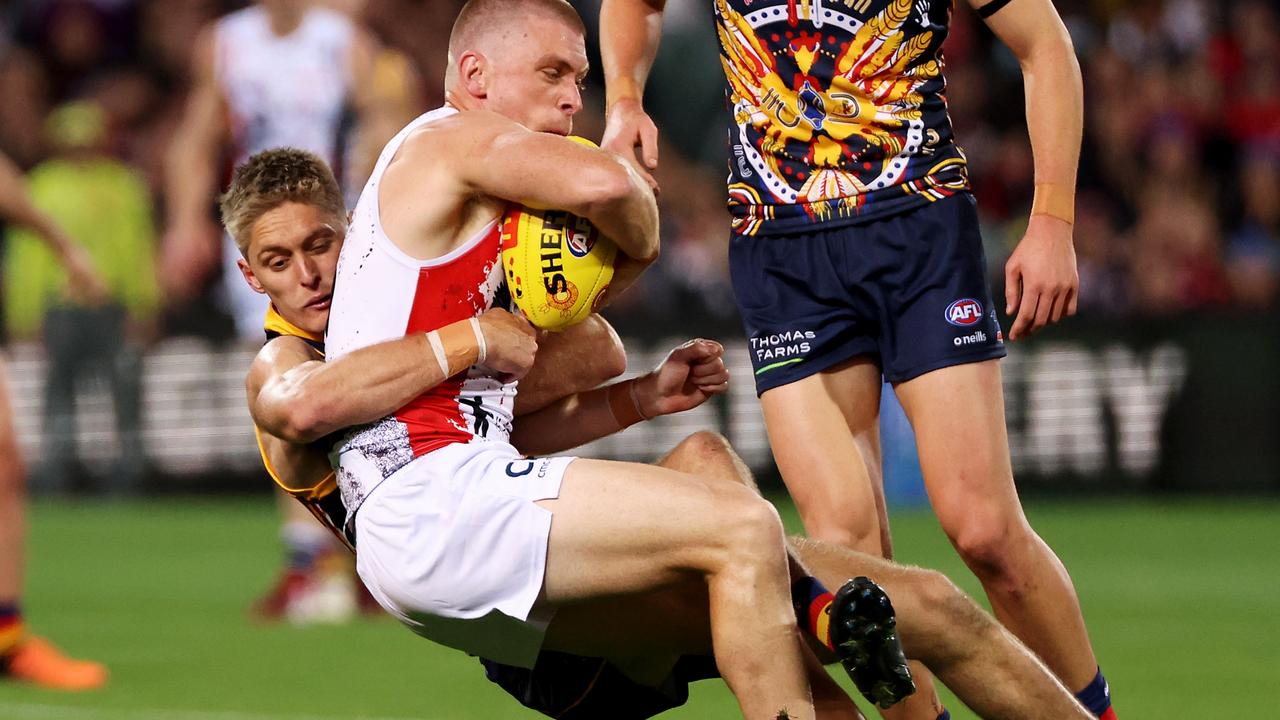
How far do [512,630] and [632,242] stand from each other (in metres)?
0.96

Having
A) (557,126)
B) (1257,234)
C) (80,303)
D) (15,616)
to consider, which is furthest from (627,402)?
(1257,234)

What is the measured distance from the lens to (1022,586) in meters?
5.07

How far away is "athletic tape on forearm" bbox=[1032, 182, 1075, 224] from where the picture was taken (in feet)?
16.1

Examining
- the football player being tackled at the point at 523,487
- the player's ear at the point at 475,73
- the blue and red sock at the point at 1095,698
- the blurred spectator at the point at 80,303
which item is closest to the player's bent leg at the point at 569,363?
the football player being tackled at the point at 523,487

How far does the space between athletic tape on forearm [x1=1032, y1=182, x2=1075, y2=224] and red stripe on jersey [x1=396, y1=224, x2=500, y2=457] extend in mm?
1439

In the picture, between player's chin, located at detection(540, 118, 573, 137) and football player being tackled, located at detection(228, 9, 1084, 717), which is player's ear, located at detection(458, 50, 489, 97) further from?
player's chin, located at detection(540, 118, 573, 137)

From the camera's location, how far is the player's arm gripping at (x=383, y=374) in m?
4.41

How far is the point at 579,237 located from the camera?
15.0ft

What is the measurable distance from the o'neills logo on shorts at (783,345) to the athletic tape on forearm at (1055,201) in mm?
714

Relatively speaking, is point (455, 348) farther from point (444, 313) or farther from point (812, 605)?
point (812, 605)

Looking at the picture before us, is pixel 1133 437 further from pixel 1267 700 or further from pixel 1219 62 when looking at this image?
pixel 1267 700

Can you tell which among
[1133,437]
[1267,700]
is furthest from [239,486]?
[1267,700]

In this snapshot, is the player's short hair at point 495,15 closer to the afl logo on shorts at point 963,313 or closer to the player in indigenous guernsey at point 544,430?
the player in indigenous guernsey at point 544,430

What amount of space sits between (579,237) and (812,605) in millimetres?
1033
